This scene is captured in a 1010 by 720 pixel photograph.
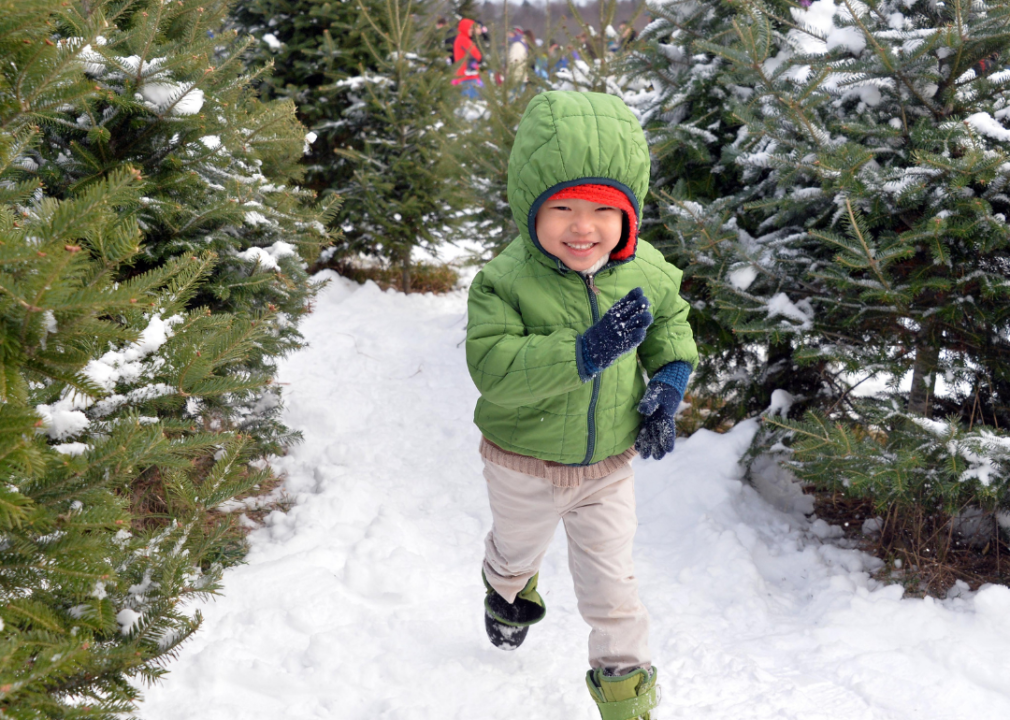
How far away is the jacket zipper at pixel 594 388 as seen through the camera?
2303mm

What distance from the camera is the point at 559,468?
2.40m

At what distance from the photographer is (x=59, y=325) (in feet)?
4.59

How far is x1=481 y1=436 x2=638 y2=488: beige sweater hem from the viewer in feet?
7.88

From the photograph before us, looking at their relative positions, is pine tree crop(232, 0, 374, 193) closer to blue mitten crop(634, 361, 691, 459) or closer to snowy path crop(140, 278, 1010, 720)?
snowy path crop(140, 278, 1010, 720)

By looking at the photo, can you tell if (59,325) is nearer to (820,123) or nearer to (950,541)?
(820,123)

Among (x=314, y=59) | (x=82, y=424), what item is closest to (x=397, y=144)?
(x=314, y=59)

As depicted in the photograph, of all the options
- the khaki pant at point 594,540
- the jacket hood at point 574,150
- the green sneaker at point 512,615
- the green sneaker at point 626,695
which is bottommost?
the green sneaker at point 512,615

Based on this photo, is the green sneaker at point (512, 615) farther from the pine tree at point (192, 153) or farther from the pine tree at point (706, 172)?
the pine tree at point (706, 172)

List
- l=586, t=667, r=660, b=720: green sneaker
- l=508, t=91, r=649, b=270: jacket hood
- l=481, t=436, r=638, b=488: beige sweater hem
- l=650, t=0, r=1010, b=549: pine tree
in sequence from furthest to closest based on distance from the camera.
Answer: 1. l=650, t=0, r=1010, b=549: pine tree
2. l=481, t=436, r=638, b=488: beige sweater hem
3. l=586, t=667, r=660, b=720: green sneaker
4. l=508, t=91, r=649, b=270: jacket hood

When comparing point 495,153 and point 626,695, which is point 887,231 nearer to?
point 626,695

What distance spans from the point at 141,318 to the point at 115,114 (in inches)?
59.8

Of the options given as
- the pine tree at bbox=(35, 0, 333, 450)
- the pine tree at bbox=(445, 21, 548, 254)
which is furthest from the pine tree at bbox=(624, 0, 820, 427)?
the pine tree at bbox=(35, 0, 333, 450)

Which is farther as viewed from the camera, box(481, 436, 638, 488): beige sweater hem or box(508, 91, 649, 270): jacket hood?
box(481, 436, 638, 488): beige sweater hem

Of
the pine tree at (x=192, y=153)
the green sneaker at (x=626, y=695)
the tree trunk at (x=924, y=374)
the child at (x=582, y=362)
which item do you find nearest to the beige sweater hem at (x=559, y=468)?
the child at (x=582, y=362)
